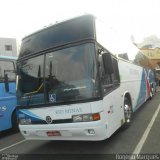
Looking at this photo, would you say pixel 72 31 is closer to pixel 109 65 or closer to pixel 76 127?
pixel 109 65

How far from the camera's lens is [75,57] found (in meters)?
6.34

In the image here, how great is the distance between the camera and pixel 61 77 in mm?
6371

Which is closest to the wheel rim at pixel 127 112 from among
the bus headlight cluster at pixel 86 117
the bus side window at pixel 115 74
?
the bus side window at pixel 115 74

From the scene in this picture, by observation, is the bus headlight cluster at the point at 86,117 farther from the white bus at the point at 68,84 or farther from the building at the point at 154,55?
the building at the point at 154,55

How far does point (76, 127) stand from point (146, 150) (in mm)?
1628

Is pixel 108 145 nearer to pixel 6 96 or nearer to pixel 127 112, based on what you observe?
pixel 127 112

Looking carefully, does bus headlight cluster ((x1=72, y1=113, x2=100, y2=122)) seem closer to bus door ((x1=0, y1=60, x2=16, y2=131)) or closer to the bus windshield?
the bus windshield

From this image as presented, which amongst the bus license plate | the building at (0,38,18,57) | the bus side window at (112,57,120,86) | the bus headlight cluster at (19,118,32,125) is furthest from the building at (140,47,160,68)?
the bus license plate

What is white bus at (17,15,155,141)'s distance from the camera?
6004 millimetres

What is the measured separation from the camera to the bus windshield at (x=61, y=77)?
6.08 metres

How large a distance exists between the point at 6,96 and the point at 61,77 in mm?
4329

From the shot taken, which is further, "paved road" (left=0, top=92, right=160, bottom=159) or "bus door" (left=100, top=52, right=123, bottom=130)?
"paved road" (left=0, top=92, right=160, bottom=159)

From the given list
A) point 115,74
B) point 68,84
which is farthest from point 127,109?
point 68,84

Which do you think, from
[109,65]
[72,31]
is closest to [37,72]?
[72,31]
